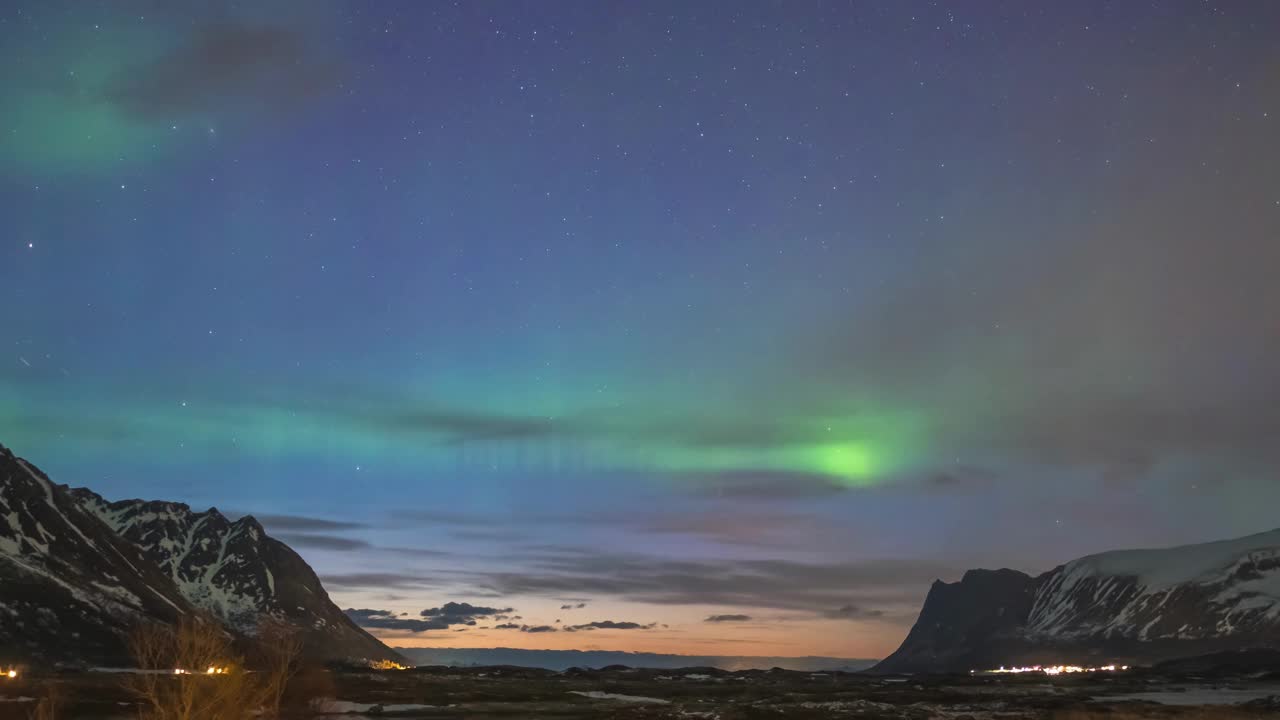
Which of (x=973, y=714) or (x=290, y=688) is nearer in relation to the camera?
(x=973, y=714)

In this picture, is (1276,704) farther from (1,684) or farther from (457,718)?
(1,684)

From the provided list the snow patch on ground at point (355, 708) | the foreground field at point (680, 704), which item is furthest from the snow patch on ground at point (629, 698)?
the snow patch on ground at point (355, 708)

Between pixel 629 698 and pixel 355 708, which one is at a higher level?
pixel 355 708

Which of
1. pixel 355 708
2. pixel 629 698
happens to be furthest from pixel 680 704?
pixel 355 708

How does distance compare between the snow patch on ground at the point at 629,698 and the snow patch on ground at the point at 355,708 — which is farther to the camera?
Result: the snow patch on ground at the point at 629,698

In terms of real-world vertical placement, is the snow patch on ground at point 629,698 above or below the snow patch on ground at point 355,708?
A: below

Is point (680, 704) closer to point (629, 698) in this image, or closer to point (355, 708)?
point (629, 698)

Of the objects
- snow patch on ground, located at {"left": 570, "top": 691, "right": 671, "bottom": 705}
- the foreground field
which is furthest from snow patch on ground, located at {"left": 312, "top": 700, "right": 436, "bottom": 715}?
snow patch on ground, located at {"left": 570, "top": 691, "right": 671, "bottom": 705}

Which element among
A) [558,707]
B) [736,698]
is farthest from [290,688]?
[736,698]

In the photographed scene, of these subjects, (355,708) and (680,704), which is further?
(680,704)

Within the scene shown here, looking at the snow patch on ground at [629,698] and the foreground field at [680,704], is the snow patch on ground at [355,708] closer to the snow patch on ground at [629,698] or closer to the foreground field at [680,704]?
the foreground field at [680,704]

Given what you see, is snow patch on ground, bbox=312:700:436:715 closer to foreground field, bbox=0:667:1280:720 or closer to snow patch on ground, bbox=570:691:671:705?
foreground field, bbox=0:667:1280:720

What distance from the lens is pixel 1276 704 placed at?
126 meters

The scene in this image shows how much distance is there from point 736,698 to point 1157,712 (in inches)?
2551
